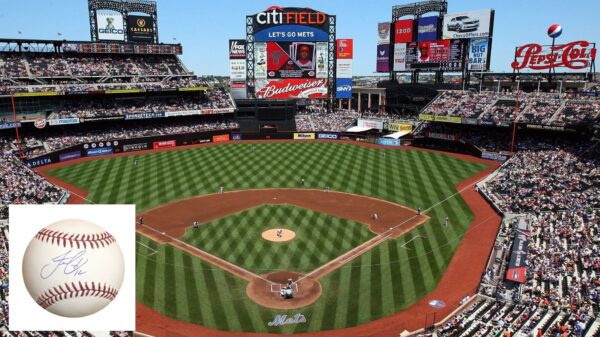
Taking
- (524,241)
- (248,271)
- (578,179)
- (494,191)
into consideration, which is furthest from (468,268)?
(578,179)

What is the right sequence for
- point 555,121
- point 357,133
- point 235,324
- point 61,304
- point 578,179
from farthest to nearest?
1. point 357,133
2. point 555,121
3. point 578,179
4. point 235,324
5. point 61,304

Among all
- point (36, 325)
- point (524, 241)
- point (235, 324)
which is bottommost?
point (235, 324)

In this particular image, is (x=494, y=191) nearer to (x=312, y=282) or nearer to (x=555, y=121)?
(x=555, y=121)

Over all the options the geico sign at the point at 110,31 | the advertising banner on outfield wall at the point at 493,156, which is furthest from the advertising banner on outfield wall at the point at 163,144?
the advertising banner on outfield wall at the point at 493,156

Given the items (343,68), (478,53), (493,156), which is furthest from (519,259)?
(343,68)

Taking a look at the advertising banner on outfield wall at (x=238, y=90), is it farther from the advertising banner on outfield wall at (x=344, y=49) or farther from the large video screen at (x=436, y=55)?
the large video screen at (x=436, y=55)
